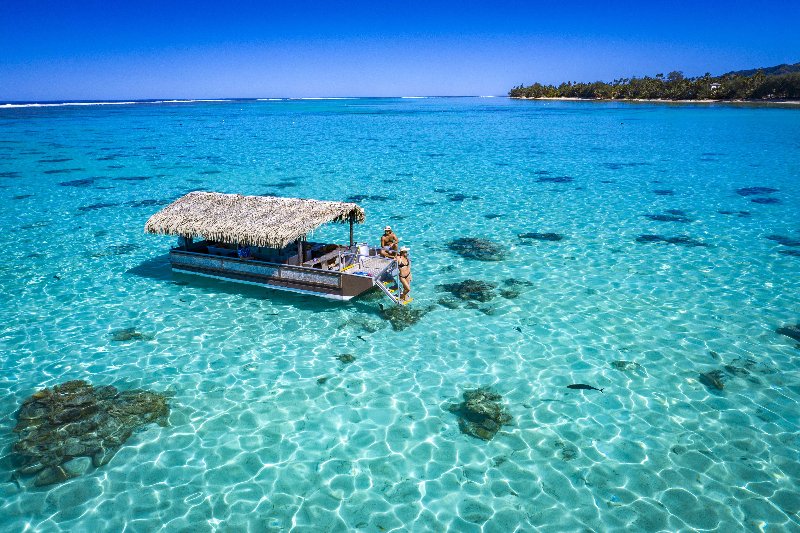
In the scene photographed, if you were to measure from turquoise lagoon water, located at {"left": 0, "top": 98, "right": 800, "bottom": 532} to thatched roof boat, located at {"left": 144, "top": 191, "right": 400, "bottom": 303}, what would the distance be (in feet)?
2.21

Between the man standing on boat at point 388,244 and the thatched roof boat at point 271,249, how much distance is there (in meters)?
0.28

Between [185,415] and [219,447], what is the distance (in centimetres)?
138

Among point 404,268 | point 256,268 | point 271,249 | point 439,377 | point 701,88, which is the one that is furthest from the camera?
point 701,88

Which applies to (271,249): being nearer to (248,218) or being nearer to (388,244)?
(248,218)

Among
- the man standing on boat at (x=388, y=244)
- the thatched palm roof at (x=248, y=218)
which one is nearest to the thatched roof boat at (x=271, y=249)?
the thatched palm roof at (x=248, y=218)

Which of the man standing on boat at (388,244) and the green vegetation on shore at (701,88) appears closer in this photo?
the man standing on boat at (388,244)

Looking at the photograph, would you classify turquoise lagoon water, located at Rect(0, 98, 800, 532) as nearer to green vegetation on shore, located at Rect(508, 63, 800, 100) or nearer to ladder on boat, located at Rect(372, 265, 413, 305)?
ladder on boat, located at Rect(372, 265, 413, 305)

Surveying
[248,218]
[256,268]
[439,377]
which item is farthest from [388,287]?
[439,377]

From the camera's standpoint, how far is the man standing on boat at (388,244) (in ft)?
52.6

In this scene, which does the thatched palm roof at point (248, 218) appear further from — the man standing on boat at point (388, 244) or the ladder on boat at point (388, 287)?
the ladder on boat at point (388, 287)

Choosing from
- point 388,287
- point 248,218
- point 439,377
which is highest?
point 248,218

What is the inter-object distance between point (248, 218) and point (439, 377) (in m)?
8.08

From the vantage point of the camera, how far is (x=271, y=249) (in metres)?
16.1

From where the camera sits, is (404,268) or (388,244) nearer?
(404,268)
